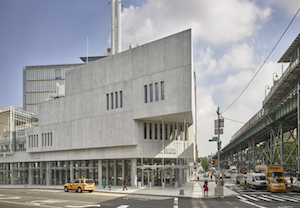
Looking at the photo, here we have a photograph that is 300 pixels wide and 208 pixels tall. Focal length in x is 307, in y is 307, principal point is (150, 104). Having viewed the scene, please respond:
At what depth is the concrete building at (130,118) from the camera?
137ft

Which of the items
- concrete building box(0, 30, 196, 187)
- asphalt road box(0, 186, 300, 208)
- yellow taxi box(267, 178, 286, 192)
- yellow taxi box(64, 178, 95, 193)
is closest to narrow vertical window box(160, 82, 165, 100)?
concrete building box(0, 30, 196, 187)

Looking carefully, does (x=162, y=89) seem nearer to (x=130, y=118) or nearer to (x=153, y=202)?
(x=130, y=118)

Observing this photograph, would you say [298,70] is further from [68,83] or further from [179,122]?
[68,83]

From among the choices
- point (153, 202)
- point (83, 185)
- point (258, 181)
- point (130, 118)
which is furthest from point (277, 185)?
point (83, 185)

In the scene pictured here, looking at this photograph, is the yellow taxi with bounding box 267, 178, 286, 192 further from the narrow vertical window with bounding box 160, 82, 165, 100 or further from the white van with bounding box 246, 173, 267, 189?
the narrow vertical window with bounding box 160, 82, 165, 100

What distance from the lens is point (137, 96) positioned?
44.9 m

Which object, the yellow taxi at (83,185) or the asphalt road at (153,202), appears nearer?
the asphalt road at (153,202)

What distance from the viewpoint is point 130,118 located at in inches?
1784

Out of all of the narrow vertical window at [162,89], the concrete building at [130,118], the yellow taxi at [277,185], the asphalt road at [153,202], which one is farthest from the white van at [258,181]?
the narrow vertical window at [162,89]

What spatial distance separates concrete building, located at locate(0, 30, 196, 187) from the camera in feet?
Answer: 137

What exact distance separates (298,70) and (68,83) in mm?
38145

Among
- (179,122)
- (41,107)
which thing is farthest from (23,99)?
(179,122)

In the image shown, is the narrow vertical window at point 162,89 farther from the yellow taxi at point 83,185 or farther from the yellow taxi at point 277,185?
the yellow taxi at point 277,185

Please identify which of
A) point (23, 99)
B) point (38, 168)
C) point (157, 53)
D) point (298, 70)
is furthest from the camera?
point (23, 99)
